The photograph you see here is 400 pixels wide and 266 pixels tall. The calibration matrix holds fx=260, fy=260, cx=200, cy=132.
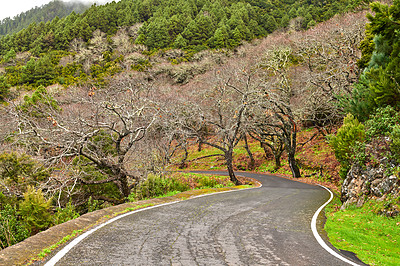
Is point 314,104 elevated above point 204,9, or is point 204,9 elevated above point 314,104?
point 204,9

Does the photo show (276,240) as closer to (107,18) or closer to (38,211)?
(38,211)

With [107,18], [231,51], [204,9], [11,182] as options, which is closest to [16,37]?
[107,18]

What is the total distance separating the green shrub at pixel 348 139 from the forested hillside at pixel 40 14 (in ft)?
442

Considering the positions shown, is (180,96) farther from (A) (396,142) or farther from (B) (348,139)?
(A) (396,142)

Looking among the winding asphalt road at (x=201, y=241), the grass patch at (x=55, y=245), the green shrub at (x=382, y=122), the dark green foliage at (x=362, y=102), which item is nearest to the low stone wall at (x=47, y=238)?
the grass patch at (x=55, y=245)

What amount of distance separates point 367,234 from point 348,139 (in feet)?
17.5

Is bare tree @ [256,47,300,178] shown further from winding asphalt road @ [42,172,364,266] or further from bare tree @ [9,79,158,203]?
winding asphalt road @ [42,172,364,266]

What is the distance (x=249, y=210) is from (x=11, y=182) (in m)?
10.0

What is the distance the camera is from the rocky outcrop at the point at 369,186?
27.3 ft

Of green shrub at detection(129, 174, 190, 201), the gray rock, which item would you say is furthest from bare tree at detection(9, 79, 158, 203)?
the gray rock

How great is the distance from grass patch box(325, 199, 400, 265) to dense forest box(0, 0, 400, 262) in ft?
5.73

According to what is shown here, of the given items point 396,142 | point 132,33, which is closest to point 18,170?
point 396,142

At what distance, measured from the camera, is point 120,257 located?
4012 mm

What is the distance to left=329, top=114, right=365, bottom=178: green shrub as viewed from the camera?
11.0 meters
